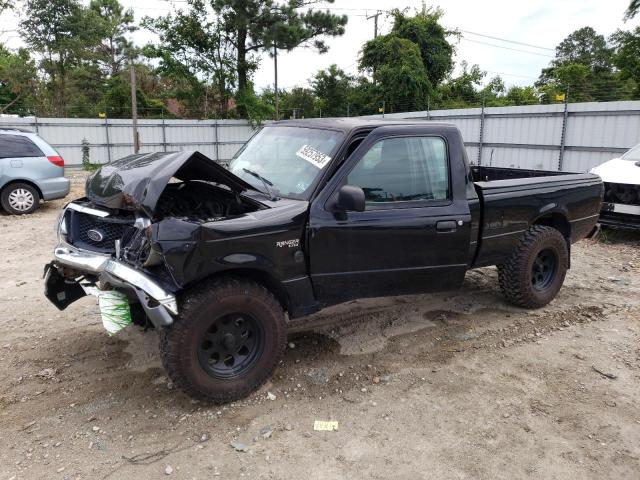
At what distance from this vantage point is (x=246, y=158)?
4.58 m

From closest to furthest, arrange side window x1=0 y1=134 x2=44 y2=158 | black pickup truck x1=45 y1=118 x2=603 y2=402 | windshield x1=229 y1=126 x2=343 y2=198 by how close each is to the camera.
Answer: black pickup truck x1=45 y1=118 x2=603 y2=402
windshield x1=229 y1=126 x2=343 y2=198
side window x1=0 y1=134 x2=44 y2=158

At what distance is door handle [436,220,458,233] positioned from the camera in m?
4.10

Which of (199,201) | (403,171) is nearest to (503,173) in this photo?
(403,171)

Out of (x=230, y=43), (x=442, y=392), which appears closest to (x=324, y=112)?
(x=230, y=43)

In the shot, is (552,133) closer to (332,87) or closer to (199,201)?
(199,201)

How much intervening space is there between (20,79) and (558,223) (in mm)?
31038

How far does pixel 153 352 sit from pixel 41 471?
144 centimetres

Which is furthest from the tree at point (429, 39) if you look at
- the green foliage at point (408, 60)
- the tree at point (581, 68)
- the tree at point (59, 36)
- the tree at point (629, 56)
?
the tree at point (59, 36)

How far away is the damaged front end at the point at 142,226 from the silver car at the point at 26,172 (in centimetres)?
708

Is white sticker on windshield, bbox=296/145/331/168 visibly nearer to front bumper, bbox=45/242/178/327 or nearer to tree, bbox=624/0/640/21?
front bumper, bbox=45/242/178/327

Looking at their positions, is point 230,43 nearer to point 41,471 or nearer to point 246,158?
point 246,158

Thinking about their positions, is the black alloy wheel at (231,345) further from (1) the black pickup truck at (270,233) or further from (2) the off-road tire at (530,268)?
(2) the off-road tire at (530,268)

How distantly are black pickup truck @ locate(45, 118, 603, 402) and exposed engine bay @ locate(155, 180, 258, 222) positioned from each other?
0.01 m

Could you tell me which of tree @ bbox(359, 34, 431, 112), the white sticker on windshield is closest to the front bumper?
the white sticker on windshield
